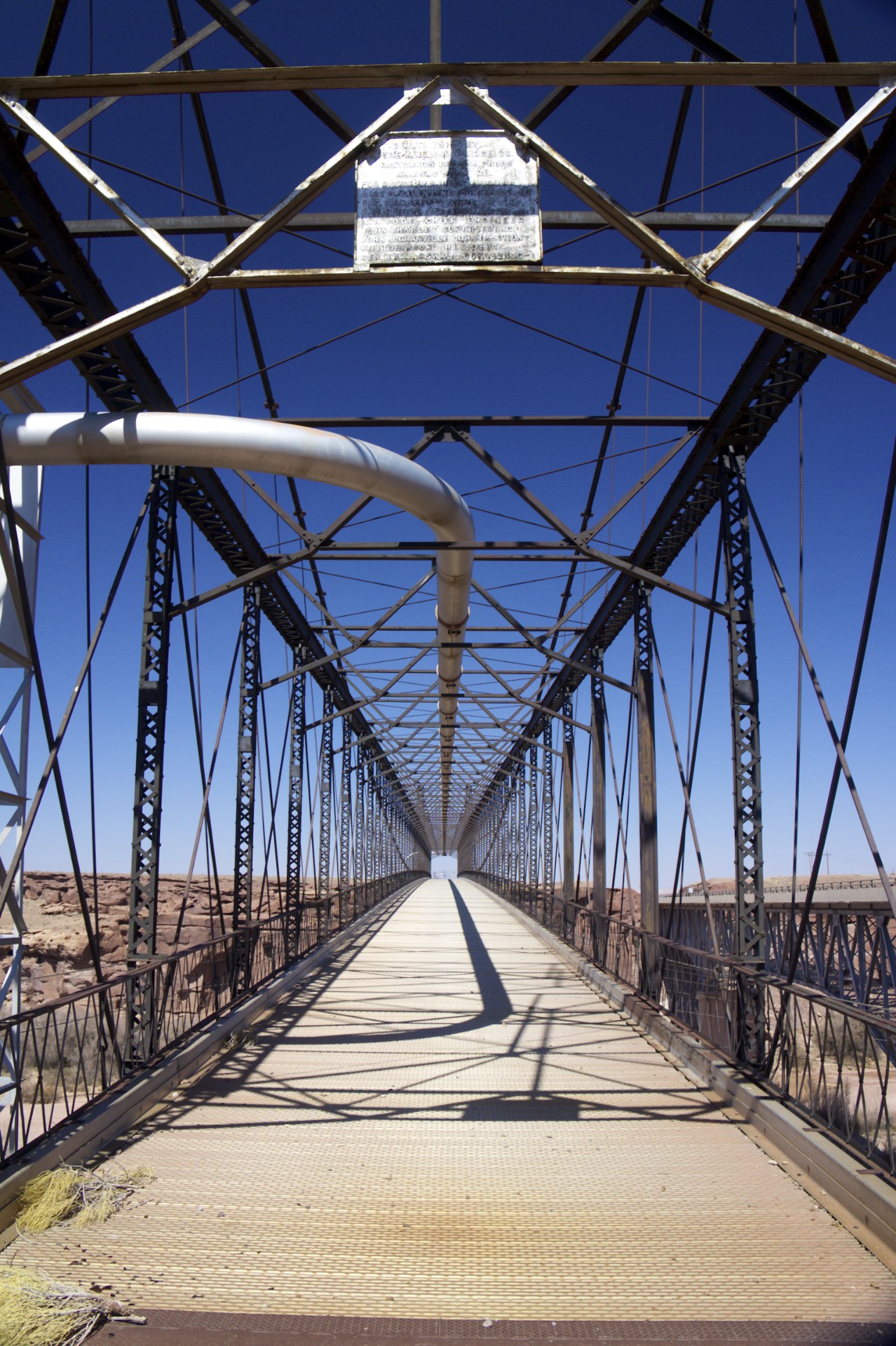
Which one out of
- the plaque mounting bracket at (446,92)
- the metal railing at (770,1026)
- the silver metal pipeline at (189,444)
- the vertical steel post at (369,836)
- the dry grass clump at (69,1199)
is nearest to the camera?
the dry grass clump at (69,1199)

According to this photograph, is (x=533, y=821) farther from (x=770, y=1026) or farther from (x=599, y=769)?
(x=770, y=1026)

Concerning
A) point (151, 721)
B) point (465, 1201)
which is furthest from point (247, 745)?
point (465, 1201)

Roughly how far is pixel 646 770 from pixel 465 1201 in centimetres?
836

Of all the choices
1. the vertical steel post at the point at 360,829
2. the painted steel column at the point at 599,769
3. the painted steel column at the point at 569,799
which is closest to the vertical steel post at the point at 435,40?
the painted steel column at the point at 599,769

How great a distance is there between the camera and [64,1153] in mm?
5742

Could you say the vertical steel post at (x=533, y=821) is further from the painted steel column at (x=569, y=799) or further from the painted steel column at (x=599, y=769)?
the painted steel column at (x=599, y=769)

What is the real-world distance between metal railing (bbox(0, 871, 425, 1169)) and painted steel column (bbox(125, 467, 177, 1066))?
0.43 m

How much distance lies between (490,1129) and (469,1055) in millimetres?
2453

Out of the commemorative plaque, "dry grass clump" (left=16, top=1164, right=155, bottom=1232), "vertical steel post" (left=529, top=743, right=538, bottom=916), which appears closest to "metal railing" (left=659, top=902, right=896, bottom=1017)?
"dry grass clump" (left=16, top=1164, right=155, bottom=1232)

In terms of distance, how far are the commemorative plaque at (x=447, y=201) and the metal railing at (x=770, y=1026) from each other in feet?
16.6

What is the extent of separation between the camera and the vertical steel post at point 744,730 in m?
8.73

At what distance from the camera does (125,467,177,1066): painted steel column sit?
8914 millimetres

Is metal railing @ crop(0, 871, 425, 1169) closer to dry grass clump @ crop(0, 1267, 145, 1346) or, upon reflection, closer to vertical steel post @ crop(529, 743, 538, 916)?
dry grass clump @ crop(0, 1267, 145, 1346)

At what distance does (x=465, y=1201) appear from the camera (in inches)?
216
